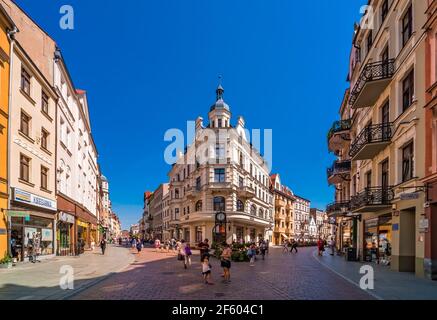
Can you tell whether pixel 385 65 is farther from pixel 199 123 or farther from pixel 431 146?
pixel 199 123

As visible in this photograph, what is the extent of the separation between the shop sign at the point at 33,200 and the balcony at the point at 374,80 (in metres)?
19.4

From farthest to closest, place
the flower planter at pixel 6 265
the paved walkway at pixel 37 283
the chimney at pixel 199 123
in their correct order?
the chimney at pixel 199 123 < the flower planter at pixel 6 265 < the paved walkway at pixel 37 283

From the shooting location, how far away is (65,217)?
30.2m

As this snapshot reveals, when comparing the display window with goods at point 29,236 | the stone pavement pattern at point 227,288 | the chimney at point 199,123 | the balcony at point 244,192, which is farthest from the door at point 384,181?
the chimney at point 199,123

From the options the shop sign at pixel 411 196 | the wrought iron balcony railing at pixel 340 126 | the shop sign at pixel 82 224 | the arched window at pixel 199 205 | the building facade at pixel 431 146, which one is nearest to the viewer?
the building facade at pixel 431 146

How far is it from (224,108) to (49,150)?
1139 inches

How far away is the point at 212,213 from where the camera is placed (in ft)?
158

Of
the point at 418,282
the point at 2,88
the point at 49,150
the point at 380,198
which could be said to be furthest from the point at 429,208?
the point at 49,150

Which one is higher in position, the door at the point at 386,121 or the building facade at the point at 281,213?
the door at the point at 386,121

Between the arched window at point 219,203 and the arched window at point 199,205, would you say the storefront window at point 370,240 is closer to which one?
the arched window at point 219,203

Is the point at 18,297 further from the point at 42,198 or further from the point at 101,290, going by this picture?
the point at 42,198

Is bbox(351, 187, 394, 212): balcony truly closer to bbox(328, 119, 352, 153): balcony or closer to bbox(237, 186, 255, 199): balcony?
bbox(328, 119, 352, 153): balcony

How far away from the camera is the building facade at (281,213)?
78.3 m

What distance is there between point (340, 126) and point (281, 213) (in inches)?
1988
